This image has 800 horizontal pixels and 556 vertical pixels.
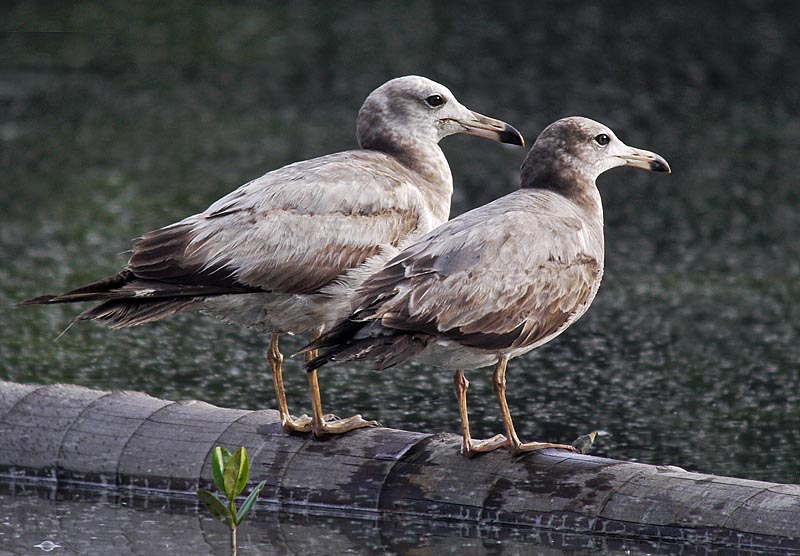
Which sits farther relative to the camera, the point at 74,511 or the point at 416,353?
the point at 74,511

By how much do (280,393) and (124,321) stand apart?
2.51 feet

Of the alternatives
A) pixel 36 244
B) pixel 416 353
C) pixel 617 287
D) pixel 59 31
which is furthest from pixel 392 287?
pixel 59 31

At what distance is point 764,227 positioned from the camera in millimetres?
11195

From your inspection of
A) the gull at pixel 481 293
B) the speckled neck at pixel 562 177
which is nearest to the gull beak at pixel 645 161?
the speckled neck at pixel 562 177

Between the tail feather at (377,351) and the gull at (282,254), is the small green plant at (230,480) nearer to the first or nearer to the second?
the tail feather at (377,351)

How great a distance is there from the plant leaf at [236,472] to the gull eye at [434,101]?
9.63 feet

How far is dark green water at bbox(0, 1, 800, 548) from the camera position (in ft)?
25.4

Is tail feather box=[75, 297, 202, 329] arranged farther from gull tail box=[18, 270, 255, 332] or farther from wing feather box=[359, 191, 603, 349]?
wing feather box=[359, 191, 603, 349]

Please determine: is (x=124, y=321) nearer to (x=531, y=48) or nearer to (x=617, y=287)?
(x=617, y=287)

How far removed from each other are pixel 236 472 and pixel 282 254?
1717mm

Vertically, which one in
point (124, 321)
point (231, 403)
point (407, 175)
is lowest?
point (231, 403)

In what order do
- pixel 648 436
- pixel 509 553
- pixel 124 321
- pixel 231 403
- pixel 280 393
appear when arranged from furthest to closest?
pixel 231 403, pixel 648 436, pixel 280 393, pixel 124 321, pixel 509 553

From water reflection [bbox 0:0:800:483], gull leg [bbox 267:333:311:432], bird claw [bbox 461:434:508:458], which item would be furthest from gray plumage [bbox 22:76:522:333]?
water reflection [bbox 0:0:800:483]

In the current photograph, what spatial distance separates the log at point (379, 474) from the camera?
5.10 metres
